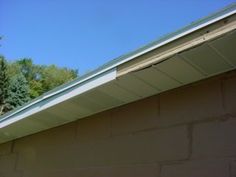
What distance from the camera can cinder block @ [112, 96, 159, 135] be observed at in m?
2.98

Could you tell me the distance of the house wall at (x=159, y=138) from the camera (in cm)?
246

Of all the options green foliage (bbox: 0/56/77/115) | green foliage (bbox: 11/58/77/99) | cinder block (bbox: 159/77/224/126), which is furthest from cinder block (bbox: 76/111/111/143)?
green foliage (bbox: 11/58/77/99)

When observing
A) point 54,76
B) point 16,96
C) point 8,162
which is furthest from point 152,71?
point 54,76

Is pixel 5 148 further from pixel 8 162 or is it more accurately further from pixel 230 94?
pixel 230 94

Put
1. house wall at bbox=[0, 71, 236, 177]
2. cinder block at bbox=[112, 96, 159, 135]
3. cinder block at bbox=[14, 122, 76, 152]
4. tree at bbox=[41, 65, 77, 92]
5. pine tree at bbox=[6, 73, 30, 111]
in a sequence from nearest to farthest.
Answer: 1. house wall at bbox=[0, 71, 236, 177]
2. cinder block at bbox=[112, 96, 159, 135]
3. cinder block at bbox=[14, 122, 76, 152]
4. pine tree at bbox=[6, 73, 30, 111]
5. tree at bbox=[41, 65, 77, 92]

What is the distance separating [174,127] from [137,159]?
434mm

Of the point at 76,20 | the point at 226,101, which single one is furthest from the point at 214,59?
the point at 76,20

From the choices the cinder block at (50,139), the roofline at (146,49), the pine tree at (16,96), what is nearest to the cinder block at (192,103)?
the roofline at (146,49)

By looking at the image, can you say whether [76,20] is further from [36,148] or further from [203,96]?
[203,96]

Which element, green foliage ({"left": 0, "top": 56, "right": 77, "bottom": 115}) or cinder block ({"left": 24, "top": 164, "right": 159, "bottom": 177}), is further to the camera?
green foliage ({"left": 0, "top": 56, "right": 77, "bottom": 115})

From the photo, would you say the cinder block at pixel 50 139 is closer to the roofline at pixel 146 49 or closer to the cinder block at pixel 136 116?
the roofline at pixel 146 49

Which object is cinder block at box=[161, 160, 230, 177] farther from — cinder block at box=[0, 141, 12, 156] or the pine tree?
the pine tree

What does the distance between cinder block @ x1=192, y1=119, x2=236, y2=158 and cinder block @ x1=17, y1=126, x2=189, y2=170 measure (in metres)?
0.09

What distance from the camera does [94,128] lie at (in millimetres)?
3555
